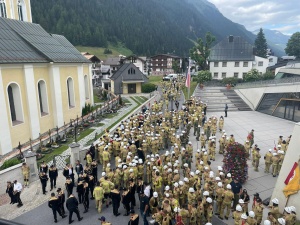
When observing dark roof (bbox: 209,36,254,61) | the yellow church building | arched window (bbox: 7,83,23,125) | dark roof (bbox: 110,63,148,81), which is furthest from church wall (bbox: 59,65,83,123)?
dark roof (bbox: 209,36,254,61)

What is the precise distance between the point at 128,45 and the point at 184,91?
93928mm

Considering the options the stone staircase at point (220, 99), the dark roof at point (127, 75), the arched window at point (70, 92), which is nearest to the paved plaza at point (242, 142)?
the stone staircase at point (220, 99)

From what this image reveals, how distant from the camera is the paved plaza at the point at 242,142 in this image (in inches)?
399

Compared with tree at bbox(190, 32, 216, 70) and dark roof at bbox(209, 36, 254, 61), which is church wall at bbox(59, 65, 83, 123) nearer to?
tree at bbox(190, 32, 216, 70)

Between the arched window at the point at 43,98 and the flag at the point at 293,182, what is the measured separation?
19.9 meters

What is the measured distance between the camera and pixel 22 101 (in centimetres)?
1877

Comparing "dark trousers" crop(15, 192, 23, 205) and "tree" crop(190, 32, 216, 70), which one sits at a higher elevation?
"tree" crop(190, 32, 216, 70)

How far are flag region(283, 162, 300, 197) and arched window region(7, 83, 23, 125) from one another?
18618 millimetres

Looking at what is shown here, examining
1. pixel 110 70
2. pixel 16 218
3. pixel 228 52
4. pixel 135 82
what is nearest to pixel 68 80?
pixel 16 218

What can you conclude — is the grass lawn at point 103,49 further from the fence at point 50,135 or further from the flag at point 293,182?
the flag at point 293,182

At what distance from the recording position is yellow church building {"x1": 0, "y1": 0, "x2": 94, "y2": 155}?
1744cm

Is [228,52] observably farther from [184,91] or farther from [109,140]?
[109,140]

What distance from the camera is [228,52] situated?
161ft

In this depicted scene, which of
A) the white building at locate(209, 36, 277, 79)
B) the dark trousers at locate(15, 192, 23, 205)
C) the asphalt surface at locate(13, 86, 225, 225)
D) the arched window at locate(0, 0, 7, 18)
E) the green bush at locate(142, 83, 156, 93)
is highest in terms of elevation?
the arched window at locate(0, 0, 7, 18)
